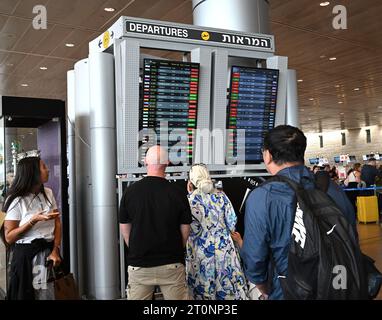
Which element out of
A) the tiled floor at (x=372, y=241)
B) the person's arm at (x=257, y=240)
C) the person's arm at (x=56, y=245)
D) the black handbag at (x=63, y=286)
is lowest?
the tiled floor at (x=372, y=241)

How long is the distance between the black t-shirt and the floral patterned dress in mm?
381

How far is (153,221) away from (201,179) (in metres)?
0.63

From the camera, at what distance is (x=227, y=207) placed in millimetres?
3279

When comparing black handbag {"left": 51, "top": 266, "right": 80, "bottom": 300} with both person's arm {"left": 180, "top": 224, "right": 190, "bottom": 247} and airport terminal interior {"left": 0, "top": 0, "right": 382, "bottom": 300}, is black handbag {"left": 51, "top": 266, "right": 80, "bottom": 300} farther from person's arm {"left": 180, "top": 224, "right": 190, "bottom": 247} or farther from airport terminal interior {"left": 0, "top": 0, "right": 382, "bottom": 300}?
person's arm {"left": 180, "top": 224, "right": 190, "bottom": 247}

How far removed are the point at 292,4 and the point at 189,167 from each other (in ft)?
18.6

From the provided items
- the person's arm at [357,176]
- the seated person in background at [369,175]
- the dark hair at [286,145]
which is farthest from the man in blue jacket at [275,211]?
the person's arm at [357,176]

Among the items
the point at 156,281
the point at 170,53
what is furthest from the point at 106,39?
the point at 170,53

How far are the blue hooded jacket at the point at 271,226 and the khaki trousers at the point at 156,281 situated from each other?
3.09 ft

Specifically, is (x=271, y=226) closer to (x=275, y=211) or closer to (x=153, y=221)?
(x=275, y=211)

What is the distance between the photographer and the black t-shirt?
273 centimetres

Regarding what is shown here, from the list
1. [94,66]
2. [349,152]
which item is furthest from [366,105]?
[94,66]

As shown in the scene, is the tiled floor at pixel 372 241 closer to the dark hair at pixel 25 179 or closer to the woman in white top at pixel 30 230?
the woman in white top at pixel 30 230

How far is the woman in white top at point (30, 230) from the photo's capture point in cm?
298

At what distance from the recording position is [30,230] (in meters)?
3.08
